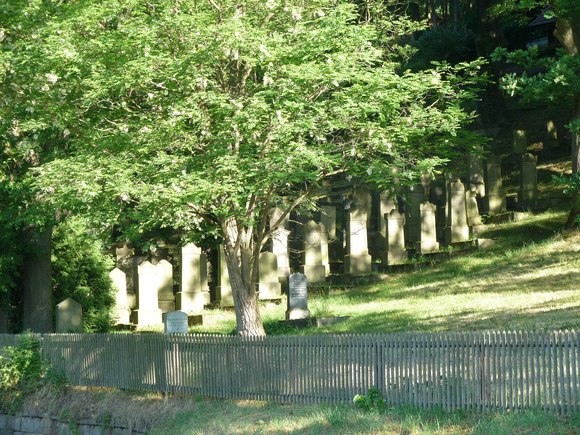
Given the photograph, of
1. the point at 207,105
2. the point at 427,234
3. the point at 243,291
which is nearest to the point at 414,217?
the point at 427,234

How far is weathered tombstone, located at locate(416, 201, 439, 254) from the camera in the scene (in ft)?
82.6

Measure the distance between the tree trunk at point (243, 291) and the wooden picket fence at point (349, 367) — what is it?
1.42m

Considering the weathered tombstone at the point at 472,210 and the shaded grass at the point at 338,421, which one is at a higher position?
the weathered tombstone at the point at 472,210

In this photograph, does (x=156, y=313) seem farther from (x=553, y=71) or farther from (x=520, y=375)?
(x=520, y=375)

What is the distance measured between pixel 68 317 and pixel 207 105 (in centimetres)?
797

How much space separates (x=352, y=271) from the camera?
24.7 metres

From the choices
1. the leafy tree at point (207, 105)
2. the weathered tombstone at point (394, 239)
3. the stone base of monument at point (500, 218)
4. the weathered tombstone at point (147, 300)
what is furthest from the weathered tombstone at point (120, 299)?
the stone base of monument at point (500, 218)

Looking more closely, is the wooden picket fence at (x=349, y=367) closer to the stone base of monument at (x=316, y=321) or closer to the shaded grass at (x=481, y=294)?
the shaded grass at (x=481, y=294)

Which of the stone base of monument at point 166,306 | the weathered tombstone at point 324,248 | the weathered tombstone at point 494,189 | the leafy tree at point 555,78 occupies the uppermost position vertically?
the leafy tree at point 555,78

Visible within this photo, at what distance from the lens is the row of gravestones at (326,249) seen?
2408cm

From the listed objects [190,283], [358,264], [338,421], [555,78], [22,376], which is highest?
[555,78]

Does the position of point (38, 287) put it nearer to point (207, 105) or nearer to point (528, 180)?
point (207, 105)

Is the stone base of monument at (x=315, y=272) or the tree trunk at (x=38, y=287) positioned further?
the stone base of monument at (x=315, y=272)

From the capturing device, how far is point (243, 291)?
1672cm
